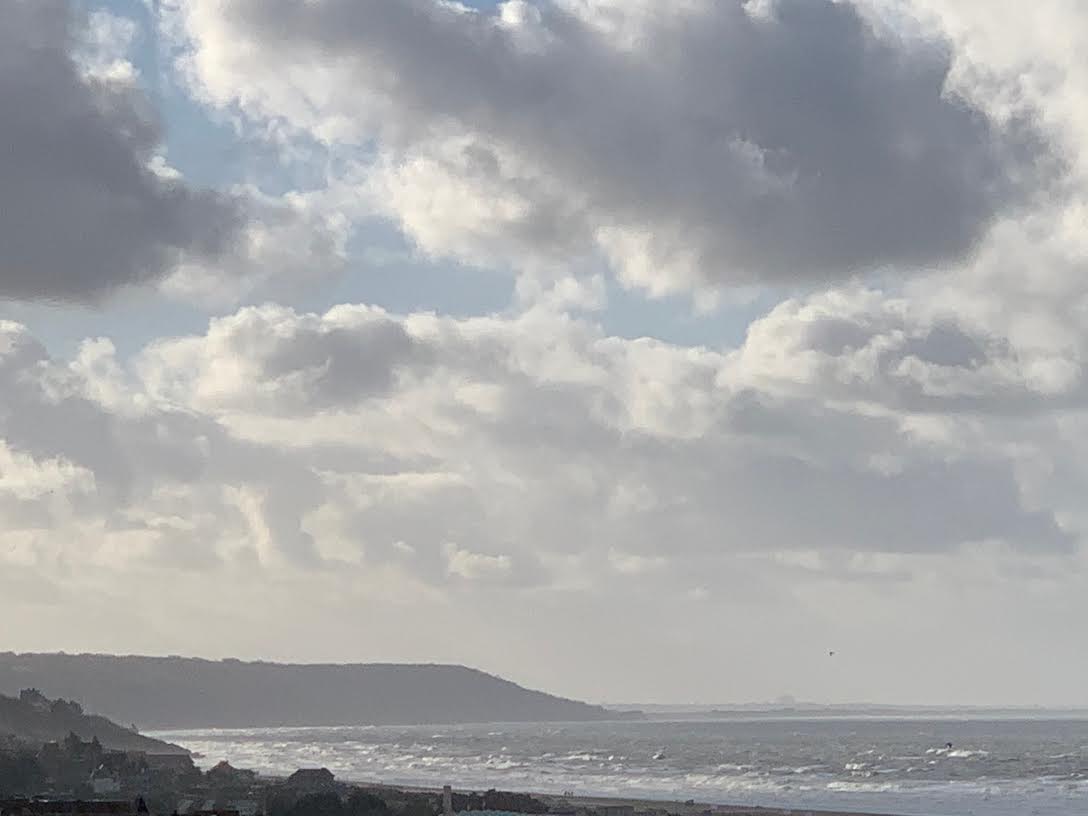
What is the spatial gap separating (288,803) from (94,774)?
162 feet

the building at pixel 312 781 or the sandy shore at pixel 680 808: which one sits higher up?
the building at pixel 312 781

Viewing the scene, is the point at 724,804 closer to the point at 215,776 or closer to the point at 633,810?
the point at 633,810

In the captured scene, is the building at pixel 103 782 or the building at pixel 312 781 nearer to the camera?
the building at pixel 103 782

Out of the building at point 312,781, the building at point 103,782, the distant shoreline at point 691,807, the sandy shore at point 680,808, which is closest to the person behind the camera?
the sandy shore at point 680,808

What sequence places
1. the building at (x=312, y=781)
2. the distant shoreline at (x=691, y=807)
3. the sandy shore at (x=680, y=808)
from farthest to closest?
the building at (x=312, y=781) → the distant shoreline at (x=691, y=807) → the sandy shore at (x=680, y=808)

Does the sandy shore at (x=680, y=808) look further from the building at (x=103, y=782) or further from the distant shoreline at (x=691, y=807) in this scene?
the building at (x=103, y=782)

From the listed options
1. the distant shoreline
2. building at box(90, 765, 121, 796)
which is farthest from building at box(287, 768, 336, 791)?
building at box(90, 765, 121, 796)

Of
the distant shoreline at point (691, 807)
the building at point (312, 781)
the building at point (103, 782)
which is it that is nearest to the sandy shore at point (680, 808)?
the distant shoreline at point (691, 807)

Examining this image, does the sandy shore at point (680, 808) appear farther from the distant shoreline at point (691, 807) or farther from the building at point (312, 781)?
the building at point (312, 781)

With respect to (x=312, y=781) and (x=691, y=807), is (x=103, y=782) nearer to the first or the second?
(x=312, y=781)

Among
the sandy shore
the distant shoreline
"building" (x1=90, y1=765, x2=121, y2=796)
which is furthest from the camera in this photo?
the distant shoreline

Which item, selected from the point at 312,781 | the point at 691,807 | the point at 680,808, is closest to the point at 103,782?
the point at 312,781

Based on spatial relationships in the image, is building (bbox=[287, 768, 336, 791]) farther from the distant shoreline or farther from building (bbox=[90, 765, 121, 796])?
building (bbox=[90, 765, 121, 796])

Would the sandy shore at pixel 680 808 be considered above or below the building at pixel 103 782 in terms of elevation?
below
